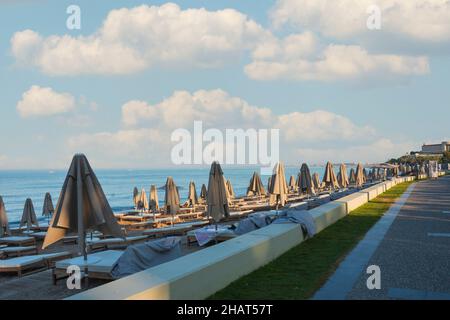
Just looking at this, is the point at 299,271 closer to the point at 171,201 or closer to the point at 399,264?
the point at 399,264

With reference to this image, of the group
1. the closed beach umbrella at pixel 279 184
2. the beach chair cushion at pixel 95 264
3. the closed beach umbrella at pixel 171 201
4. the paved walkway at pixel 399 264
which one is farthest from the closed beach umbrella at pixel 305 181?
the beach chair cushion at pixel 95 264

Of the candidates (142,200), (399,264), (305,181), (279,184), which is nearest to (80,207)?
(399,264)

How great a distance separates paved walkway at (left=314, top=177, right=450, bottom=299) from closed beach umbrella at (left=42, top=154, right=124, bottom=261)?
3092mm

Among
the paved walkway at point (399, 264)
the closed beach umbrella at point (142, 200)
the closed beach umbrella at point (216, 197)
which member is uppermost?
the closed beach umbrella at point (216, 197)

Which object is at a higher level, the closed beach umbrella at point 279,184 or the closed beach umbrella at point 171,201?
the closed beach umbrella at point 279,184

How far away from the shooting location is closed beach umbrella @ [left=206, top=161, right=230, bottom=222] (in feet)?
33.9

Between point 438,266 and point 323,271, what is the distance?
5.80ft

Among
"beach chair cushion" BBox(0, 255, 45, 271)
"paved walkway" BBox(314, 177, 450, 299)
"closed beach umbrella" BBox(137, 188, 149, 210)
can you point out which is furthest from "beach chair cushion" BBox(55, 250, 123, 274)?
"closed beach umbrella" BBox(137, 188, 149, 210)

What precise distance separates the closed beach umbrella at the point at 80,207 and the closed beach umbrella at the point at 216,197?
4.39 m

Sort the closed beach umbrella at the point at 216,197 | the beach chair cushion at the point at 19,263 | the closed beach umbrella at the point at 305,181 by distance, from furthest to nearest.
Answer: the closed beach umbrella at the point at 305,181 → the closed beach umbrella at the point at 216,197 → the beach chair cushion at the point at 19,263

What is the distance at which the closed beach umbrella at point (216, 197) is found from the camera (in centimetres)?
1034

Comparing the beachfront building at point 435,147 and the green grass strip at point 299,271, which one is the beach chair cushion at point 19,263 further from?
the beachfront building at point 435,147

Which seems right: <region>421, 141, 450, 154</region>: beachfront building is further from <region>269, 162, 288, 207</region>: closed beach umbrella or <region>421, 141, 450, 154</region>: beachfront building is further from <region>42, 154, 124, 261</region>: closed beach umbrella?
<region>42, 154, 124, 261</region>: closed beach umbrella
